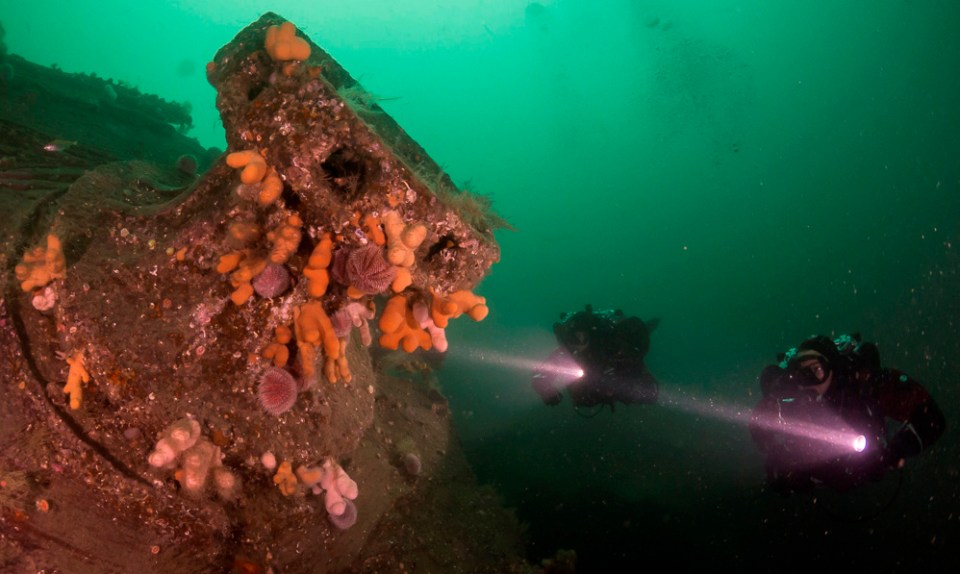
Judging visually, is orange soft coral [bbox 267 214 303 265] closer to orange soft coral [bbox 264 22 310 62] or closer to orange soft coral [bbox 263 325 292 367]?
orange soft coral [bbox 263 325 292 367]

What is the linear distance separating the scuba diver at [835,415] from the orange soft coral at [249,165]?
24.3ft

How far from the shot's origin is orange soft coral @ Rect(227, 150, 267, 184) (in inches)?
95.5

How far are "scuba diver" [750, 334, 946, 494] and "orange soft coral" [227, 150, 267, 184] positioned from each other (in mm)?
7422

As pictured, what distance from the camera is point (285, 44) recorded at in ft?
8.43

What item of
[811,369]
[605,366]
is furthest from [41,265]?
[605,366]

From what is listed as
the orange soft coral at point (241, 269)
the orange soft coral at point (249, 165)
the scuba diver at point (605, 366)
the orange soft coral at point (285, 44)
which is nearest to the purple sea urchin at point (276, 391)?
the orange soft coral at point (241, 269)

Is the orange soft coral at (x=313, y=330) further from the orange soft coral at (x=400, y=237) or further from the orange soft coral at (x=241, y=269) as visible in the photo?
the orange soft coral at (x=400, y=237)

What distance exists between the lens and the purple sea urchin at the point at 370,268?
2525mm

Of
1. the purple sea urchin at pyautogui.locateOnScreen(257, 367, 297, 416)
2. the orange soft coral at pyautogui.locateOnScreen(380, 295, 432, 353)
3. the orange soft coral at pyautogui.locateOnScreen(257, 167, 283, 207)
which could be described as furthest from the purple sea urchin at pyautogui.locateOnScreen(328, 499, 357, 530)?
the orange soft coral at pyautogui.locateOnScreen(257, 167, 283, 207)

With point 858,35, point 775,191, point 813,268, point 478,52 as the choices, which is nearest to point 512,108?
point 478,52

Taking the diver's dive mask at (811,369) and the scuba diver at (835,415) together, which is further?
the diver's dive mask at (811,369)

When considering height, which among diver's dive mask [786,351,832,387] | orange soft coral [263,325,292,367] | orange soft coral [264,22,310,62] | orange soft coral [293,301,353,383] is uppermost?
diver's dive mask [786,351,832,387]

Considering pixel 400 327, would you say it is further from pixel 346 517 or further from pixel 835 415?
pixel 835 415

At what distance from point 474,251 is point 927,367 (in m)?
49.4
